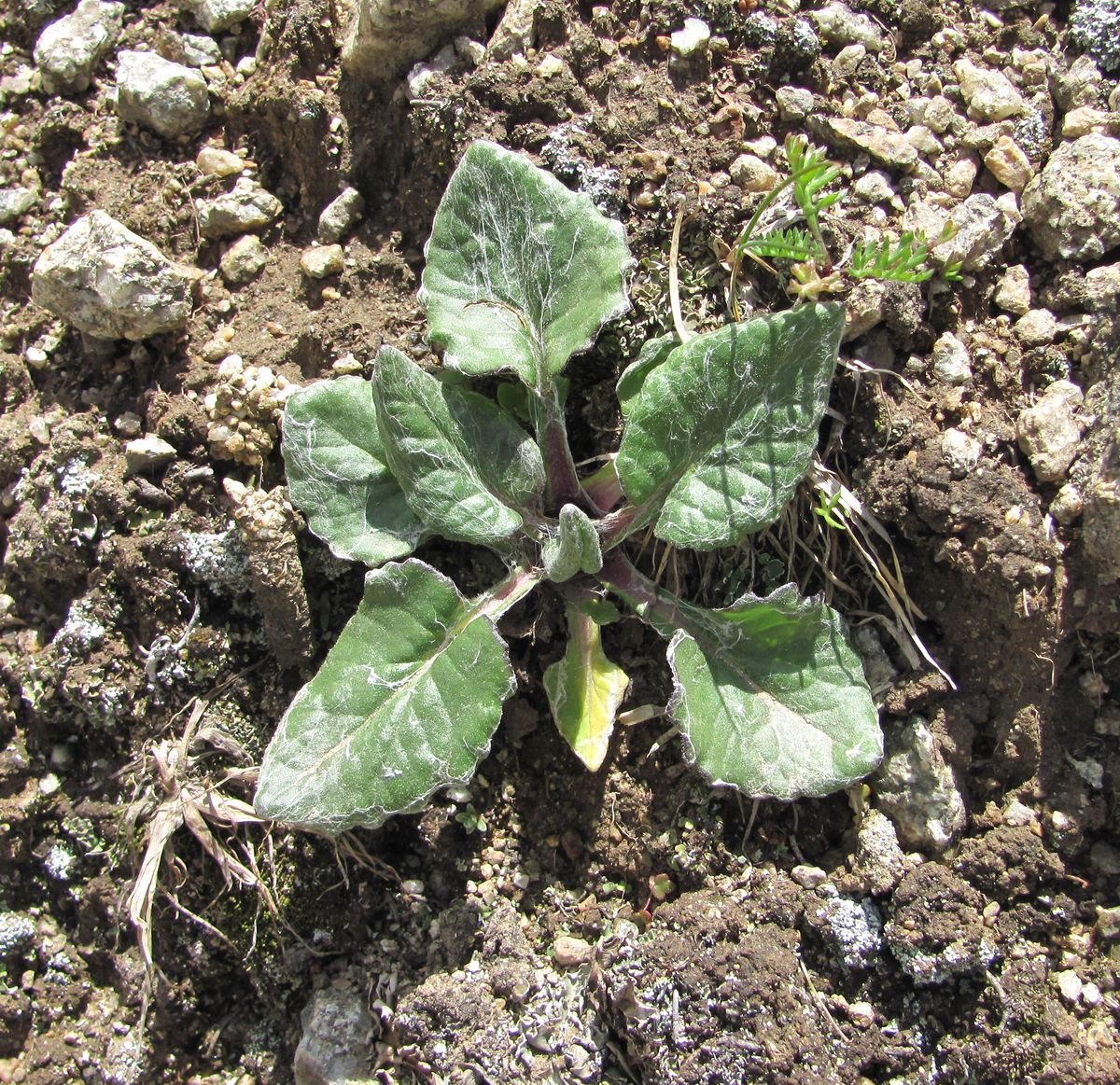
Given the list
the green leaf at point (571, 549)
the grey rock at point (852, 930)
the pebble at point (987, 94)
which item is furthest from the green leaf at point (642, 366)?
the grey rock at point (852, 930)

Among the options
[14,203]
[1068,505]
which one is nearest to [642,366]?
[1068,505]

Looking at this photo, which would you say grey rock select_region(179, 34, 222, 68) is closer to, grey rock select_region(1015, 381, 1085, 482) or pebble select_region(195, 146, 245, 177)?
pebble select_region(195, 146, 245, 177)

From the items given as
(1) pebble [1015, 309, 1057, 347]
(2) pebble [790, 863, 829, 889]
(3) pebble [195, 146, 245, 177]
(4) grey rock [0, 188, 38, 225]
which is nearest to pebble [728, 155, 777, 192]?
(1) pebble [1015, 309, 1057, 347]

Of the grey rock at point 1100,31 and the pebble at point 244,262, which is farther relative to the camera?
Answer: the pebble at point 244,262

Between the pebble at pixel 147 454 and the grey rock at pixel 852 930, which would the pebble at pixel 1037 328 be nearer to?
the grey rock at pixel 852 930

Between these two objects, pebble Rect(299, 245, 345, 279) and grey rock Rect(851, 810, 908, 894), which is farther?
pebble Rect(299, 245, 345, 279)

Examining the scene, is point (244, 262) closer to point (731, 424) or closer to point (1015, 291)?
point (731, 424)

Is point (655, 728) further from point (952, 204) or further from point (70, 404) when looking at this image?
point (70, 404)
